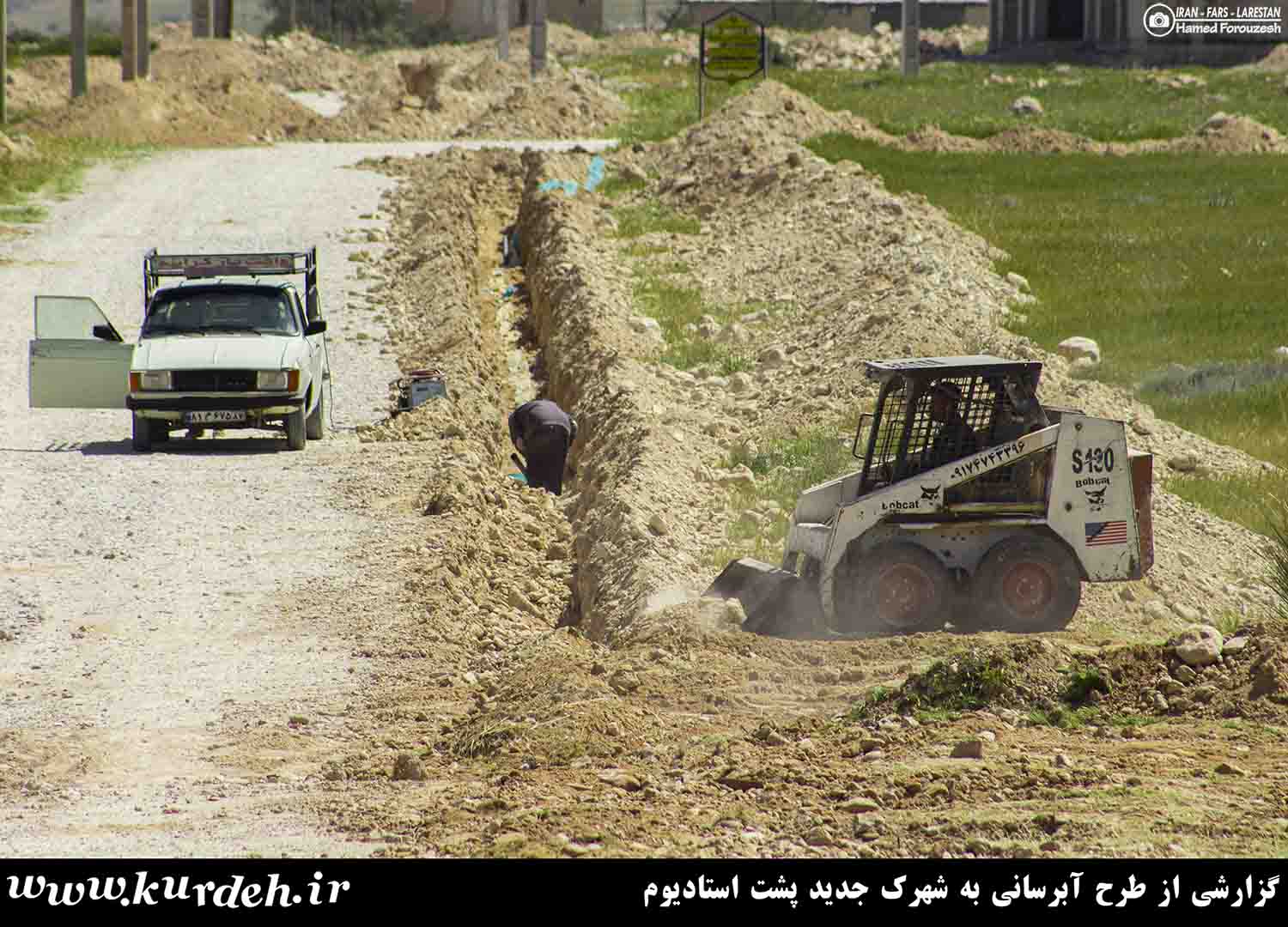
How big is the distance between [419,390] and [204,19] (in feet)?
215

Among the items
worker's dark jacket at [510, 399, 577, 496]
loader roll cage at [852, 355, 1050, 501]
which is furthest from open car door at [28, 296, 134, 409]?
loader roll cage at [852, 355, 1050, 501]

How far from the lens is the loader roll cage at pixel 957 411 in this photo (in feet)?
41.0

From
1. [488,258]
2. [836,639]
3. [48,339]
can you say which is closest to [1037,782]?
[836,639]

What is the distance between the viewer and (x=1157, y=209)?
3462 cm

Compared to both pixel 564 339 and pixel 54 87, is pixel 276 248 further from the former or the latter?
pixel 54 87

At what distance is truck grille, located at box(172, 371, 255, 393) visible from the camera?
18.8 metres

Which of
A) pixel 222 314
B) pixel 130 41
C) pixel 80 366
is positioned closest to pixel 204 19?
pixel 130 41

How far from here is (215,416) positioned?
1897 centimetres

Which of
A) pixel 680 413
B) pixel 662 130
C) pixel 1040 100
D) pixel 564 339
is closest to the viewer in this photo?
pixel 680 413

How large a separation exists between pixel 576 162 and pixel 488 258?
742 cm

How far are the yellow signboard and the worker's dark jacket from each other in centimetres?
2892

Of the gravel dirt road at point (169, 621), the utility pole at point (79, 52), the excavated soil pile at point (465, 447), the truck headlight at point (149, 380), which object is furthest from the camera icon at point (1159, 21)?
the truck headlight at point (149, 380)

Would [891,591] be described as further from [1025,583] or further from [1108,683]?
[1108,683]

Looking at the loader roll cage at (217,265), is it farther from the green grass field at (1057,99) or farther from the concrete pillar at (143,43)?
the concrete pillar at (143,43)
